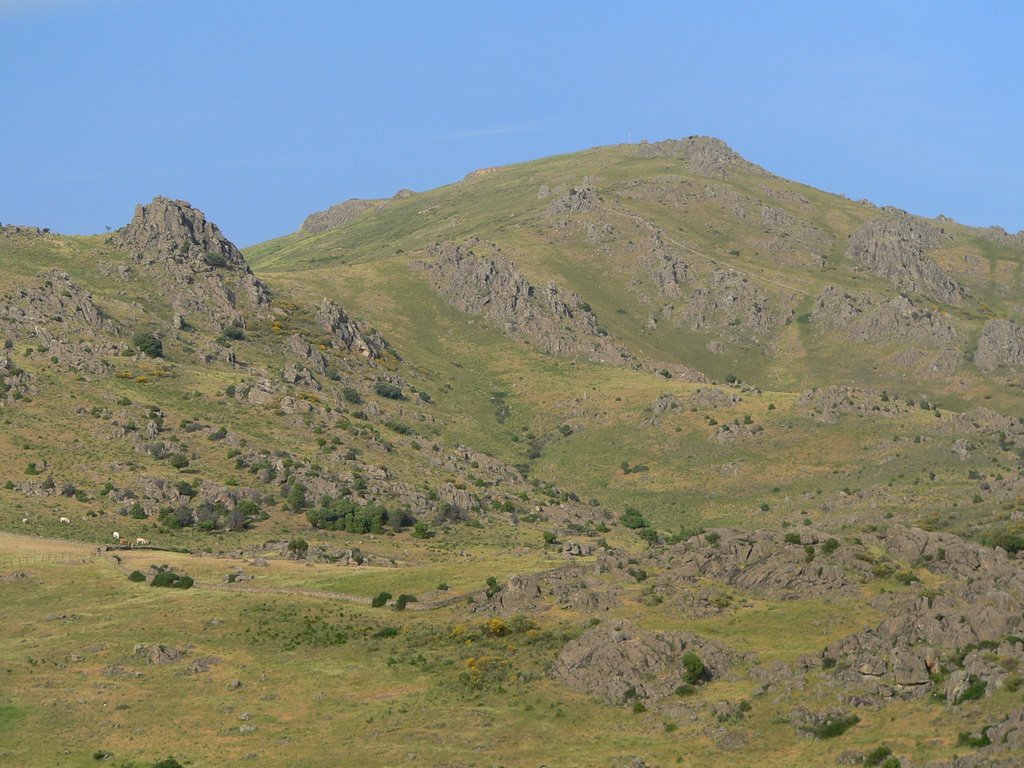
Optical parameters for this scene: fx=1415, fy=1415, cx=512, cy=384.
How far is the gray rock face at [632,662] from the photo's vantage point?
84812 millimetres

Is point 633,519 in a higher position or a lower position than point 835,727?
higher

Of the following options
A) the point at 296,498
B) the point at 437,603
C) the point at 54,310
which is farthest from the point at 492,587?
the point at 54,310

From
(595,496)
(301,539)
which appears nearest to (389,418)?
(595,496)

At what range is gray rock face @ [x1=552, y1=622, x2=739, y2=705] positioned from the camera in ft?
278

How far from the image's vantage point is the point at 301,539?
139 meters

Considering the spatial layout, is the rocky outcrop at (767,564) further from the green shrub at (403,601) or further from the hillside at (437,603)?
the green shrub at (403,601)

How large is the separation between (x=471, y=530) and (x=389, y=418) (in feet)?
162

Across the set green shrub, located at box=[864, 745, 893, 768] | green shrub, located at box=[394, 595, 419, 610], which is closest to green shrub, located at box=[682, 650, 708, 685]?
green shrub, located at box=[864, 745, 893, 768]

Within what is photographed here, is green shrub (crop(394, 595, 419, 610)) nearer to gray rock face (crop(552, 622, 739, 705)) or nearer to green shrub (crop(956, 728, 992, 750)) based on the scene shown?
gray rock face (crop(552, 622, 739, 705))

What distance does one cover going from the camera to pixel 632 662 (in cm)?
8738

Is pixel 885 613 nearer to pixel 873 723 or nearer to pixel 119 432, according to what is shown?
pixel 873 723

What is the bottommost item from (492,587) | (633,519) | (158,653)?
(158,653)

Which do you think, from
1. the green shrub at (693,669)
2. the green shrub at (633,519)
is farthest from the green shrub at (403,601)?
the green shrub at (633,519)

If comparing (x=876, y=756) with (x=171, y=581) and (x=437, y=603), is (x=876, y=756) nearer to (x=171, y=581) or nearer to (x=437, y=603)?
(x=437, y=603)
